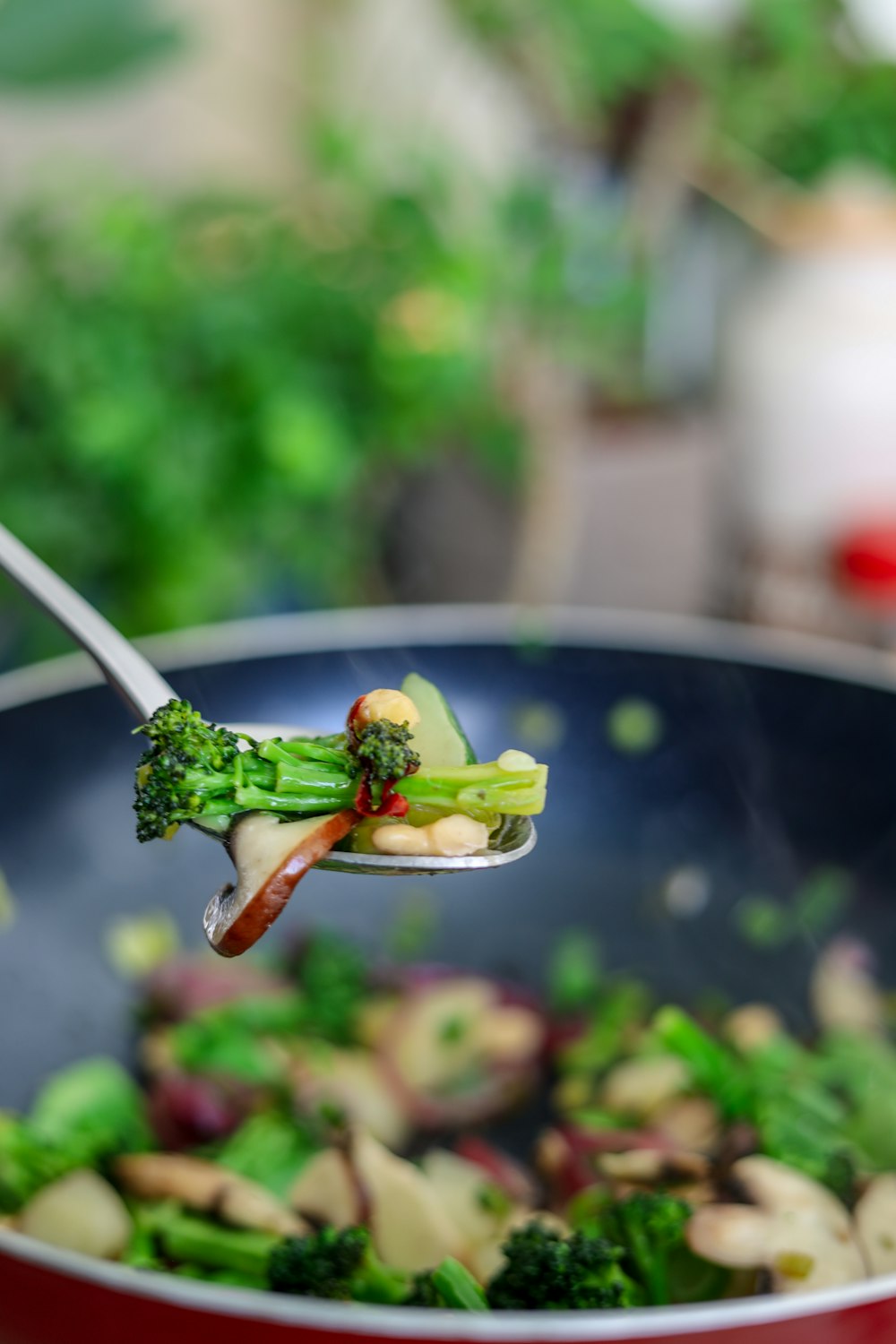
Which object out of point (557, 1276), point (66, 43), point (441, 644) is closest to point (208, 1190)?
point (557, 1276)

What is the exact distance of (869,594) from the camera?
6.82 ft

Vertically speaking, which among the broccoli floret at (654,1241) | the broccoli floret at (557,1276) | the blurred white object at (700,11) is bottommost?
the broccoli floret at (557,1276)

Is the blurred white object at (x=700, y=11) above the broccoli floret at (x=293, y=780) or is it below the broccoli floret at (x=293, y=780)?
above

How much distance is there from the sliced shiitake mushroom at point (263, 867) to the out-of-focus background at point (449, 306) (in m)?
1.06

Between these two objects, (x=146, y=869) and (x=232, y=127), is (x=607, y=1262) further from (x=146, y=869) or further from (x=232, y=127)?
(x=232, y=127)

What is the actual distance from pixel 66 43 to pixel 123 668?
0.95 meters

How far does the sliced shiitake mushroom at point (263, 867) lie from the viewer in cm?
63

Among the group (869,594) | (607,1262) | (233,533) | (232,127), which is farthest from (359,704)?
(232,127)

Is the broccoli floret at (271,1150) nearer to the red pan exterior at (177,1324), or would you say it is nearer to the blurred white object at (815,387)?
the red pan exterior at (177,1324)

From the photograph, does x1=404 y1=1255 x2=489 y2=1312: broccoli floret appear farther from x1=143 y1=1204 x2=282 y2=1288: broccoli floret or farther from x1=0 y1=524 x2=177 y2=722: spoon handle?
x1=0 y1=524 x2=177 y2=722: spoon handle

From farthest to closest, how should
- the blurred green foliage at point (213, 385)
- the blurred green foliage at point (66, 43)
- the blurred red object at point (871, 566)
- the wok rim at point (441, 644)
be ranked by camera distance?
the blurred red object at point (871, 566), the blurred green foliage at point (213, 385), the blurred green foliage at point (66, 43), the wok rim at point (441, 644)

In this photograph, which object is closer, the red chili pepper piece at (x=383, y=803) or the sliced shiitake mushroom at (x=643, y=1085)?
the red chili pepper piece at (x=383, y=803)

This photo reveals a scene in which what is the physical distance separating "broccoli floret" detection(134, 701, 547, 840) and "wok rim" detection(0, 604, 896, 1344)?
0.22 meters

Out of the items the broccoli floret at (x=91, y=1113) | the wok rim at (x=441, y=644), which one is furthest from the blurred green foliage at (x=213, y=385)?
the broccoli floret at (x=91, y=1113)
